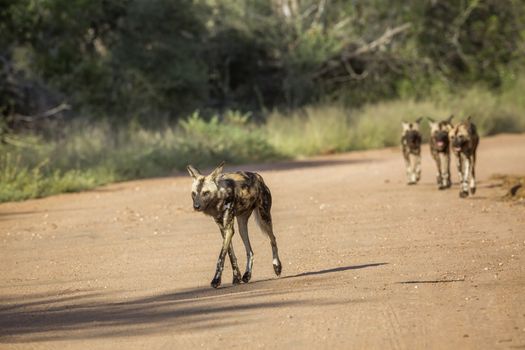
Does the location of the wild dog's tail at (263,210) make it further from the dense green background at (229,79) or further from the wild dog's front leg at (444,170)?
the dense green background at (229,79)

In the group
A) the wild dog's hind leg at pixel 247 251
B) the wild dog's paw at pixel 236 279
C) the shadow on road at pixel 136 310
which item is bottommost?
the shadow on road at pixel 136 310

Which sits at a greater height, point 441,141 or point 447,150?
point 441,141

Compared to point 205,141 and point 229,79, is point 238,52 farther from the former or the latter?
point 205,141

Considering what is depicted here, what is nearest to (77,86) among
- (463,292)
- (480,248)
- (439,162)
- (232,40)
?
(232,40)

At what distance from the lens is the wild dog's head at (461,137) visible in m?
16.8

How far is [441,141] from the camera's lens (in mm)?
17516

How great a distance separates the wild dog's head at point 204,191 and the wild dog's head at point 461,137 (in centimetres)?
799

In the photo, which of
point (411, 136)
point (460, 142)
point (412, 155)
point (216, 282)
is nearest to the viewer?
point (216, 282)

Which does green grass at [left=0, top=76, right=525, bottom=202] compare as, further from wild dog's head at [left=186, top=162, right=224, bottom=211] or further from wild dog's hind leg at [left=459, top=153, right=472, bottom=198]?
wild dog's head at [left=186, top=162, right=224, bottom=211]

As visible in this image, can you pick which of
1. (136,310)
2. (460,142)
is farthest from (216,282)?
(460,142)

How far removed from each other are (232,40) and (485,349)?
2943 cm

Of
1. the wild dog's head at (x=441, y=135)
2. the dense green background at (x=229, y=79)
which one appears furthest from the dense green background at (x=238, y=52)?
the wild dog's head at (x=441, y=135)

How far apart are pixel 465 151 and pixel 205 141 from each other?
10.1 m

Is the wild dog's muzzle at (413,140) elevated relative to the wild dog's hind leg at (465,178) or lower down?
elevated
